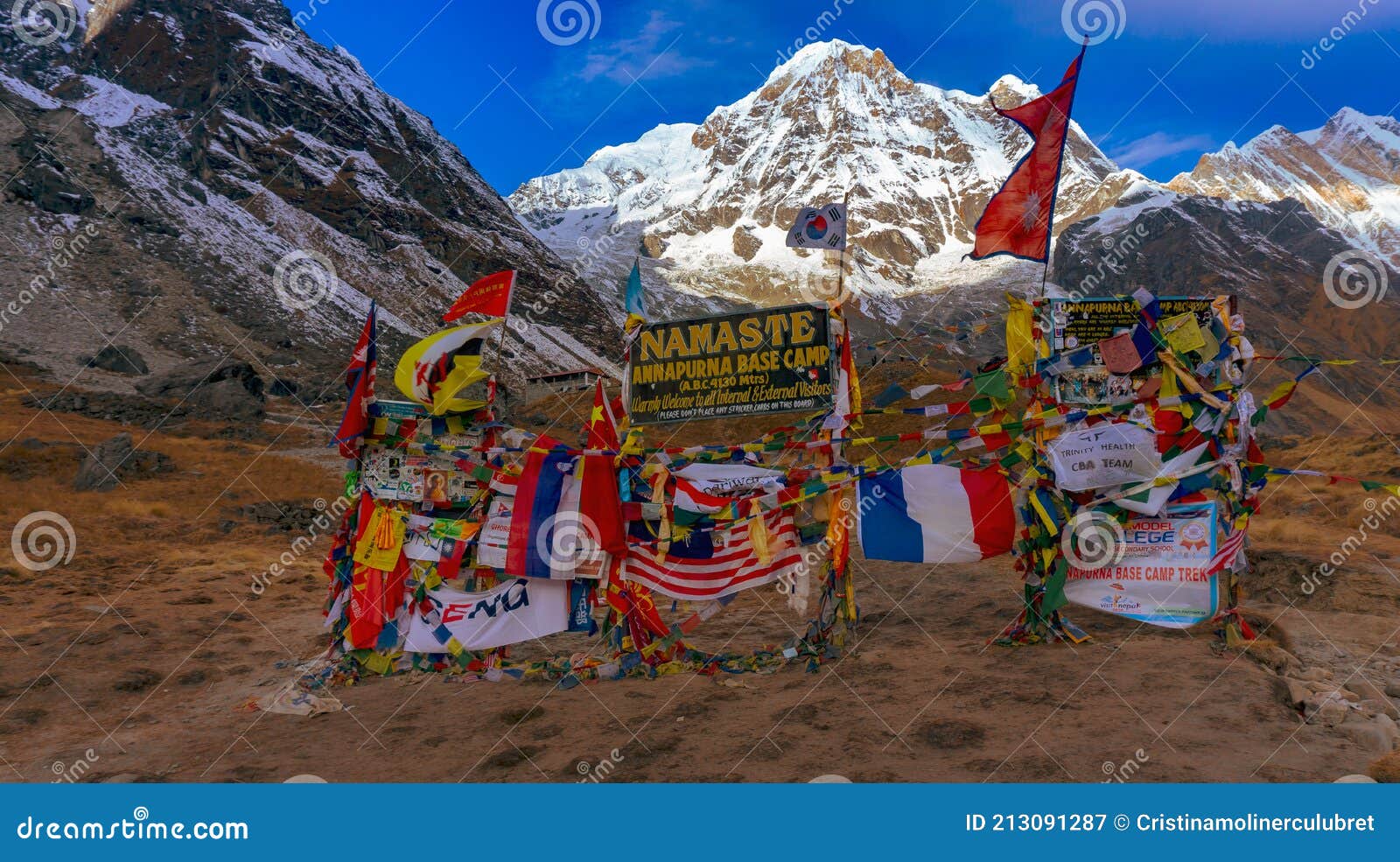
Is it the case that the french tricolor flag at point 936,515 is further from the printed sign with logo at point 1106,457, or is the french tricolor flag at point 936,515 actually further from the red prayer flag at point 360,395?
the red prayer flag at point 360,395

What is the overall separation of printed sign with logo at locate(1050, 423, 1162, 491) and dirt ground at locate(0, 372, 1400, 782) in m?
2.06

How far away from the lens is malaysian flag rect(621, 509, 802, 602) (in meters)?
10.1

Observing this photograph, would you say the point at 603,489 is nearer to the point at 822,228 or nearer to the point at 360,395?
the point at 360,395

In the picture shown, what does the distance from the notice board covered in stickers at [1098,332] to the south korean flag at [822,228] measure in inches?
114

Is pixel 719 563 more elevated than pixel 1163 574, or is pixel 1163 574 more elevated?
pixel 719 563

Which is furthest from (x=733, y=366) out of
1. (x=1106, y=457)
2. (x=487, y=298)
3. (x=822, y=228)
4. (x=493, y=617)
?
(x=1106, y=457)

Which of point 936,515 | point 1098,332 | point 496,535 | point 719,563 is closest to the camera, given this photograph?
point 936,515

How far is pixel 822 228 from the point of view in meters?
10.8

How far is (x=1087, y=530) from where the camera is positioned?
9.64 metres

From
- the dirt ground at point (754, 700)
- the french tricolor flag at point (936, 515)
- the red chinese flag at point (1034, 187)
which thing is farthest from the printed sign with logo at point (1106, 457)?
the red chinese flag at point (1034, 187)

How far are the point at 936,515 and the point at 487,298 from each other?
6.53 m

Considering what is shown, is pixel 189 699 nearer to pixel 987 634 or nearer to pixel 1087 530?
pixel 987 634

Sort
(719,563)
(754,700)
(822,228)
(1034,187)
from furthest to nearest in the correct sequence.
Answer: (822,228) < (1034,187) < (719,563) < (754,700)

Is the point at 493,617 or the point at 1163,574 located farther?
the point at 493,617
